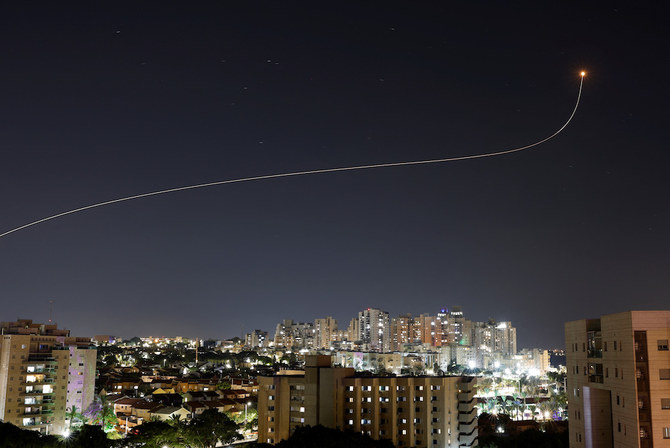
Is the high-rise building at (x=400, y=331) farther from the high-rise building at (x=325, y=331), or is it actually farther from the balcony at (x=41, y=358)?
the balcony at (x=41, y=358)

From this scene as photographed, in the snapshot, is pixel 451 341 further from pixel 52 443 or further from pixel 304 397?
pixel 52 443

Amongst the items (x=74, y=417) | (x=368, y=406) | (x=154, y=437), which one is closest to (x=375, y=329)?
(x=74, y=417)

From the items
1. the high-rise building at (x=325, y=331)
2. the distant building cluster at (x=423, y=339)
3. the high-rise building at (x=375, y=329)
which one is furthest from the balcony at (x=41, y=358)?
the high-rise building at (x=325, y=331)

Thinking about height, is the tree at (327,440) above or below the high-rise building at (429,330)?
below

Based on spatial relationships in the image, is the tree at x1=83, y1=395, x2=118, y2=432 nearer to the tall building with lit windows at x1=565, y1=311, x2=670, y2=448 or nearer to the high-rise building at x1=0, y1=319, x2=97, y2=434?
the high-rise building at x1=0, y1=319, x2=97, y2=434

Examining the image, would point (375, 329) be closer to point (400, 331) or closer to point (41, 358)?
point (400, 331)

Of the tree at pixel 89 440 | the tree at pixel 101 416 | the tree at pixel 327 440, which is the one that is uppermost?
the tree at pixel 327 440

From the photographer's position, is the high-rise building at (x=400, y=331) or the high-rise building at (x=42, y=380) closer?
the high-rise building at (x=42, y=380)
